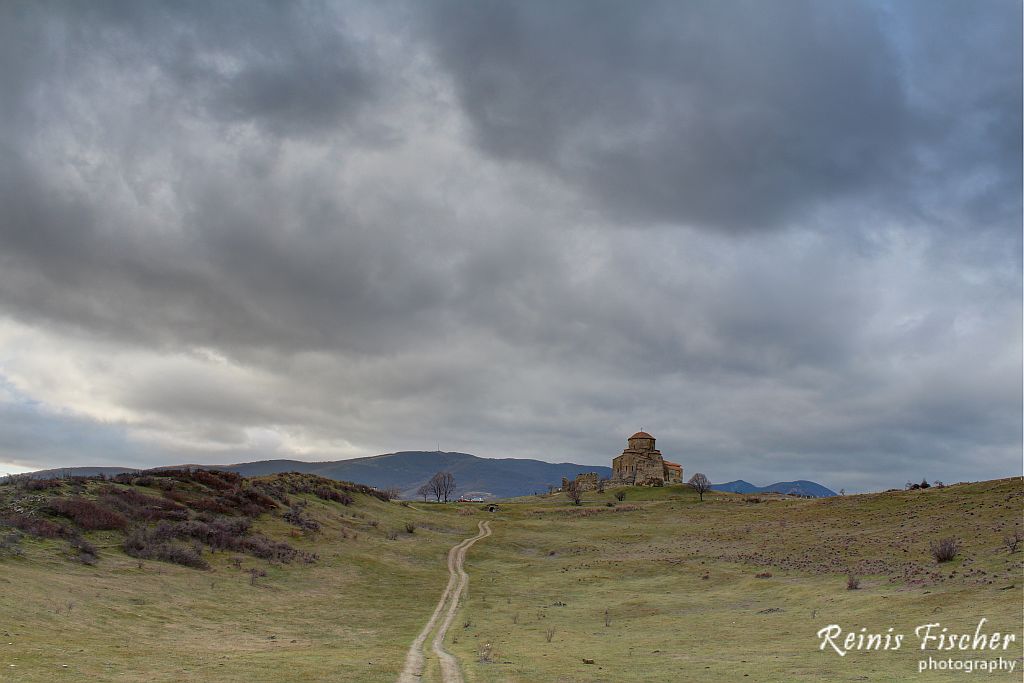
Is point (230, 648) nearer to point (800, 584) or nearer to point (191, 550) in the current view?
point (191, 550)

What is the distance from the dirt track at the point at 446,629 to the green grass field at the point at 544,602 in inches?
17.6

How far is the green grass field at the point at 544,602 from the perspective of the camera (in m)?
19.3

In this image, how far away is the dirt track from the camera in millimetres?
18828

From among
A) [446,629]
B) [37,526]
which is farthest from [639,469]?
[37,526]

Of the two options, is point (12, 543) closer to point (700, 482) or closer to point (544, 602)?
point (544, 602)

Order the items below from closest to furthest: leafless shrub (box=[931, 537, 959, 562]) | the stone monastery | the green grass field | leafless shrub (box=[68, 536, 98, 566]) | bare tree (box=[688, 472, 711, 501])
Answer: the green grass field, leafless shrub (box=[68, 536, 98, 566]), leafless shrub (box=[931, 537, 959, 562]), bare tree (box=[688, 472, 711, 501]), the stone monastery

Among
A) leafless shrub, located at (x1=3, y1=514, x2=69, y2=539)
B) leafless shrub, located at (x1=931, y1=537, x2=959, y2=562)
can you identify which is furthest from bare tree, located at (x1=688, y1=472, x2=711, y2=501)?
leafless shrub, located at (x1=3, y1=514, x2=69, y2=539)

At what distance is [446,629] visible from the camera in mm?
29969

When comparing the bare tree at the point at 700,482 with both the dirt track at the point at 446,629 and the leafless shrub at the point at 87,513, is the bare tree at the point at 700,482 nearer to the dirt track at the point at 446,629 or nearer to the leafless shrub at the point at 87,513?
the dirt track at the point at 446,629

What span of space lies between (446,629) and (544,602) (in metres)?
11.8

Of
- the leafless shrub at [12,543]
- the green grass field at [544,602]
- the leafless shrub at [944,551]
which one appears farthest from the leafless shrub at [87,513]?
the leafless shrub at [944,551]

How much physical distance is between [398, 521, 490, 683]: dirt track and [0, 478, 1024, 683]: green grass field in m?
0.45

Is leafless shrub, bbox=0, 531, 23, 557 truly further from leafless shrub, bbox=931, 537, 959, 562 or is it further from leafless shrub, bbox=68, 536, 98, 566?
leafless shrub, bbox=931, 537, 959, 562

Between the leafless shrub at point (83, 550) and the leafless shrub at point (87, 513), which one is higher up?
the leafless shrub at point (87, 513)
